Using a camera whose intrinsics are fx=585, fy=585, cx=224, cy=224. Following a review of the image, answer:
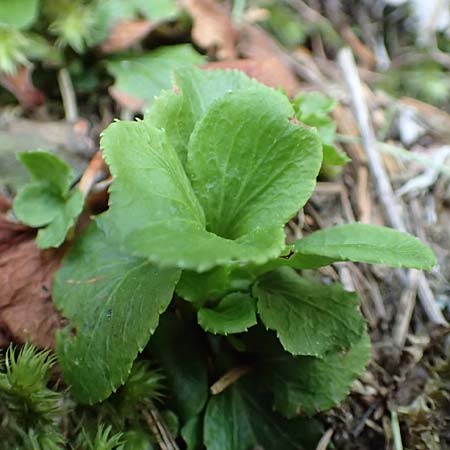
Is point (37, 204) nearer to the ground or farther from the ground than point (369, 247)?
nearer to the ground

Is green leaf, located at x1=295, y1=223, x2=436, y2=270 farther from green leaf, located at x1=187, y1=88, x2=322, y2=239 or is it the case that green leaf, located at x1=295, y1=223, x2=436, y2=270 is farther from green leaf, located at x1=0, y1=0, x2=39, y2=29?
green leaf, located at x1=0, y1=0, x2=39, y2=29

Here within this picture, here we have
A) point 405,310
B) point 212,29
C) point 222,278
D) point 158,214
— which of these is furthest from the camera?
point 212,29

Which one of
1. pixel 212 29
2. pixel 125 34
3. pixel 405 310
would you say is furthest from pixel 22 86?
pixel 405 310

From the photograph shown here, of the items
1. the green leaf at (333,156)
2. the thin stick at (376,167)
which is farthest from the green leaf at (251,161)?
the thin stick at (376,167)

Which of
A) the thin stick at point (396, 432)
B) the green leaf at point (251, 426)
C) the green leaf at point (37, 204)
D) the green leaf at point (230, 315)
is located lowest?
the thin stick at point (396, 432)

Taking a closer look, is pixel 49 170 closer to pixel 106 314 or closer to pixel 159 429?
pixel 106 314

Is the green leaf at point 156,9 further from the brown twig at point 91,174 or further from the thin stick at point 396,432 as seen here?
the thin stick at point 396,432

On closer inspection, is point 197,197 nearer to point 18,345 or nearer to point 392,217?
point 18,345
